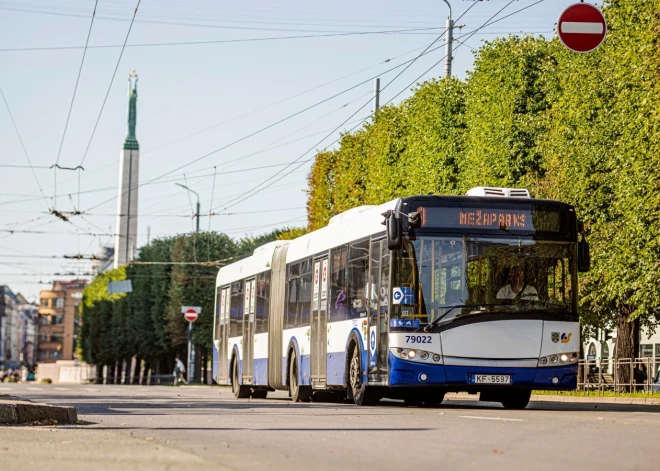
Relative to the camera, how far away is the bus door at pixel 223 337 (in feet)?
119

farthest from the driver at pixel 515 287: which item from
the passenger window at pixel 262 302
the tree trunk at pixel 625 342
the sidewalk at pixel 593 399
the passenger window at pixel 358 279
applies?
the tree trunk at pixel 625 342

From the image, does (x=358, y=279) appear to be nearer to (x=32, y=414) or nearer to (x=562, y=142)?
(x=32, y=414)

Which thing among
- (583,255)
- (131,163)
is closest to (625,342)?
(583,255)

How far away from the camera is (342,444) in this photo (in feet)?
38.3

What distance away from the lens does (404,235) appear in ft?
67.7

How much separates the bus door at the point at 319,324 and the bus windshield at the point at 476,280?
15.7ft

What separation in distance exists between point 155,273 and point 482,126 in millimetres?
52208

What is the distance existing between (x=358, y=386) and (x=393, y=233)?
3748mm

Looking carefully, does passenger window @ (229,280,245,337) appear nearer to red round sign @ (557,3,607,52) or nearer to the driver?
the driver

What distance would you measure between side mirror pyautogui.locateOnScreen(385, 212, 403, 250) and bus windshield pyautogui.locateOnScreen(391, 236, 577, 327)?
1.40ft

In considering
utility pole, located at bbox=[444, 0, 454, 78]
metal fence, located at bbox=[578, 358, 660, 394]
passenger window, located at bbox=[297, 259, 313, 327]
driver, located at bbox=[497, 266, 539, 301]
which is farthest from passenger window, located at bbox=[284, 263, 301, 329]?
utility pole, located at bbox=[444, 0, 454, 78]

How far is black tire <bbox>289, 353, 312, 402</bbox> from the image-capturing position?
89.9 ft

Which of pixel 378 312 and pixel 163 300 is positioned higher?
pixel 163 300

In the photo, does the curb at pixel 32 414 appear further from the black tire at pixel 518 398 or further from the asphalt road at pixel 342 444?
the black tire at pixel 518 398
